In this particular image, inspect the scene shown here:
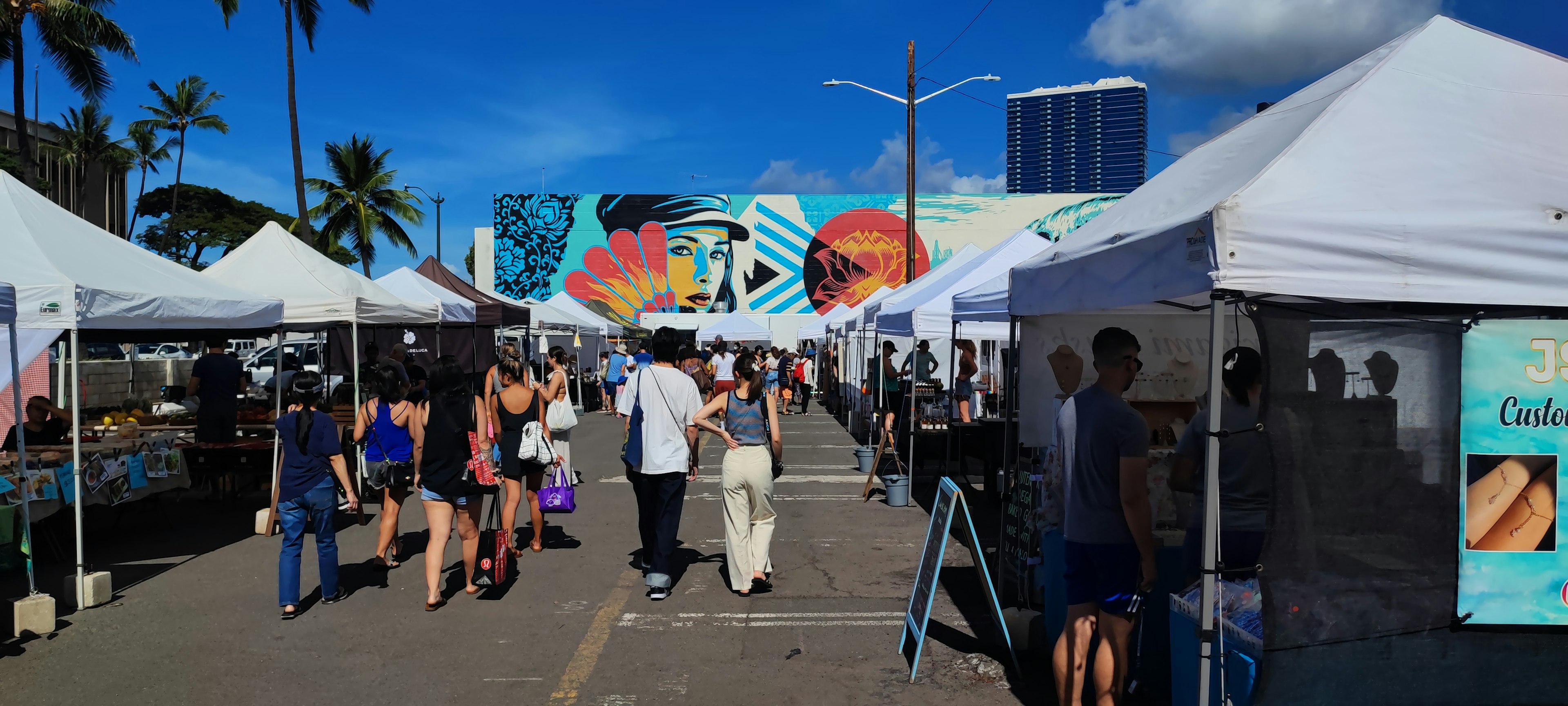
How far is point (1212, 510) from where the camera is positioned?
3447 millimetres

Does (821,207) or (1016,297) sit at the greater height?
(821,207)

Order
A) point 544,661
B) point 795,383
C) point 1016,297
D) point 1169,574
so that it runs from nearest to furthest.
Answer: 1. point 1169,574
2. point 544,661
3. point 1016,297
4. point 795,383

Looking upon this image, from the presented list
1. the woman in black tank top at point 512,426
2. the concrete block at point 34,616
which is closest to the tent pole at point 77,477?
the concrete block at point 34,616

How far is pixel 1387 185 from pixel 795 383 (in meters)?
23.6

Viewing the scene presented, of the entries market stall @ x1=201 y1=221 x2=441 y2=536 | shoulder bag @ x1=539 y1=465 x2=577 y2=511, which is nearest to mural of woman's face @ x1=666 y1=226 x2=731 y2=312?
market stall @ x1=201 y1=221 x2=441 y2=536

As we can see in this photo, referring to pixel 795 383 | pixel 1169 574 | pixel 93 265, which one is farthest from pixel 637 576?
pixel 795 383

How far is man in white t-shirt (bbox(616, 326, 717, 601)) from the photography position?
6.52 metres

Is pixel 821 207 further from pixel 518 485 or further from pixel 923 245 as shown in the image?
A: pixel 518 485

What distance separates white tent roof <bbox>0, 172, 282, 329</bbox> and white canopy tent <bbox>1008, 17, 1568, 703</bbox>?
6670 millimetres

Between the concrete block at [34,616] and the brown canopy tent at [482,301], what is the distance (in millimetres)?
10013

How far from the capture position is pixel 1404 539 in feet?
11.2

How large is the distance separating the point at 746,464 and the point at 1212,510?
3637 mm

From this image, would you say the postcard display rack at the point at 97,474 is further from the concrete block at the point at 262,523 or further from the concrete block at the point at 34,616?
the concrete block at the point at 262,523

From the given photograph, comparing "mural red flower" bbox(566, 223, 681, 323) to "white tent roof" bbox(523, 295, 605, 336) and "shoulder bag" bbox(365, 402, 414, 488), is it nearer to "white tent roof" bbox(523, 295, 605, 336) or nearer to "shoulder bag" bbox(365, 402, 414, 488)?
"white tent roof" bbox(523, 295, 605, 336)
